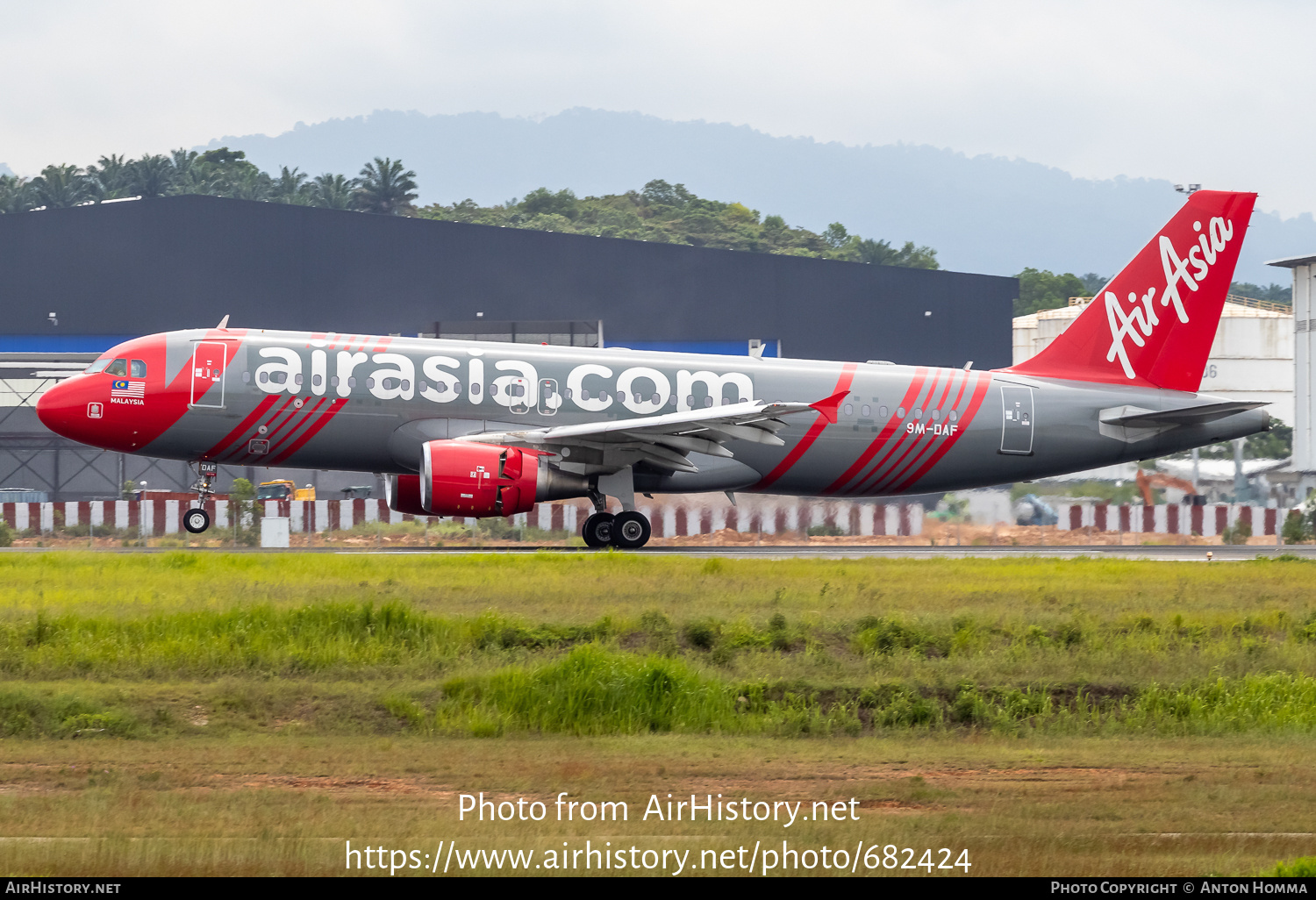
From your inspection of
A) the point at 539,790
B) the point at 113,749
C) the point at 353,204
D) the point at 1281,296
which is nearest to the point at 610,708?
the point at 539,790

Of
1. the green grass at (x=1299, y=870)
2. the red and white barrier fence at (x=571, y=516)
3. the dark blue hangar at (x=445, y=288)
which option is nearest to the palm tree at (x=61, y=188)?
the dark blue hangar at (x=445, y=288)

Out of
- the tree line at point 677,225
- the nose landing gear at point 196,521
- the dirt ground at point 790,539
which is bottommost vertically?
the dirt ground at point 790,539

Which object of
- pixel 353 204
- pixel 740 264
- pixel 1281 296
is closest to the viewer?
pixel 740 264

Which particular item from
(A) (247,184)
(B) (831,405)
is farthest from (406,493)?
(A) (247,184)

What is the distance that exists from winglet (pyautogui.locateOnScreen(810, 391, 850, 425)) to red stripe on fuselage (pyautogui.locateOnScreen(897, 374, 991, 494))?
94.9 inches

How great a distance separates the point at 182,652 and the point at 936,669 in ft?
27.4

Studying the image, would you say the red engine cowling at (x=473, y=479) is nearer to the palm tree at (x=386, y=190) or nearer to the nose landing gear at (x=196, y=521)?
the nose landing gear at (x=196, y=521)

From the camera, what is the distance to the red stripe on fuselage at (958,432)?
1160 inches

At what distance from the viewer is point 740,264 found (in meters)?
63.4

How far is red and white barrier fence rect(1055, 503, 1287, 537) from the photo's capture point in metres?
35.6

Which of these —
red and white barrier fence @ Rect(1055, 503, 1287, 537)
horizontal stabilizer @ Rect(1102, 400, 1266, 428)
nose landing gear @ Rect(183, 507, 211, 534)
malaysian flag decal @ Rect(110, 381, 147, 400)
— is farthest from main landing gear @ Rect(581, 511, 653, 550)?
red and white barrier fence @ Rect(1055, 503, 1287, 537)

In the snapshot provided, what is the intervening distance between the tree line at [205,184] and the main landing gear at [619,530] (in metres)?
104

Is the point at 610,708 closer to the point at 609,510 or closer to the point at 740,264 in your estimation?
the point at 609,510
